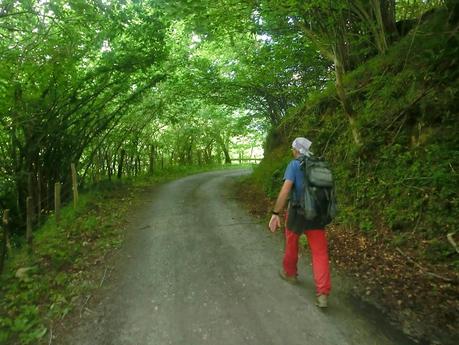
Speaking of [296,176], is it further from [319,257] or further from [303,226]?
[319,257]

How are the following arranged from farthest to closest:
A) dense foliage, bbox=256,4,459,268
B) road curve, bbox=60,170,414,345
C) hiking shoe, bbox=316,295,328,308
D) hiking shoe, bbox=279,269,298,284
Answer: dense foliage, bbox=256,4,459,268, hiking shoe, bbox=279,269,298,284, hiking shoe, bbox=316,295,328,308, road curve, bbox=60,170,414,345

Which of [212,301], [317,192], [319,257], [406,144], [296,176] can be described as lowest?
[212,301]

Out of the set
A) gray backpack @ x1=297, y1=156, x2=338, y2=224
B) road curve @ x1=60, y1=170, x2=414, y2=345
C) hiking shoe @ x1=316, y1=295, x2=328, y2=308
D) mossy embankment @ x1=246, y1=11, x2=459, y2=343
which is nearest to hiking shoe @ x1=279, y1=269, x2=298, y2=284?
road curve @ x1=60, y1=170, x2=414, y2=345

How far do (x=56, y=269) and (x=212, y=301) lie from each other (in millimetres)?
2882

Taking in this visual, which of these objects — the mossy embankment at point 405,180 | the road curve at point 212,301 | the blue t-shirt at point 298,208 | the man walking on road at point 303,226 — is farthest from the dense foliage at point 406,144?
the blue t-shirt at point 298,208

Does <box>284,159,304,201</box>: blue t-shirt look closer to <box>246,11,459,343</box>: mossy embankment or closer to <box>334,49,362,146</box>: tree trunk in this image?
<box>246,11,459,343</box>: mossy embankment

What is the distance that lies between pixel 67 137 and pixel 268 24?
244 inches

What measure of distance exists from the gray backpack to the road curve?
101 cm

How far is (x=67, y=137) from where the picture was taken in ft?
33.2

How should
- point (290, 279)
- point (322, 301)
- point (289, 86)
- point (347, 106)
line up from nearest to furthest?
point (322, 301)
point (290, 279)
point (347, 106)
point (289, 86)

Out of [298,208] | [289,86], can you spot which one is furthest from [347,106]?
[289,86]

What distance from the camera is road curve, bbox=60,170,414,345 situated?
358 centimetres

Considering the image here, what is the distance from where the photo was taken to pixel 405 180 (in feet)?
18.5

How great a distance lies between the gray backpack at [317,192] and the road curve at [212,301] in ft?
3.31
